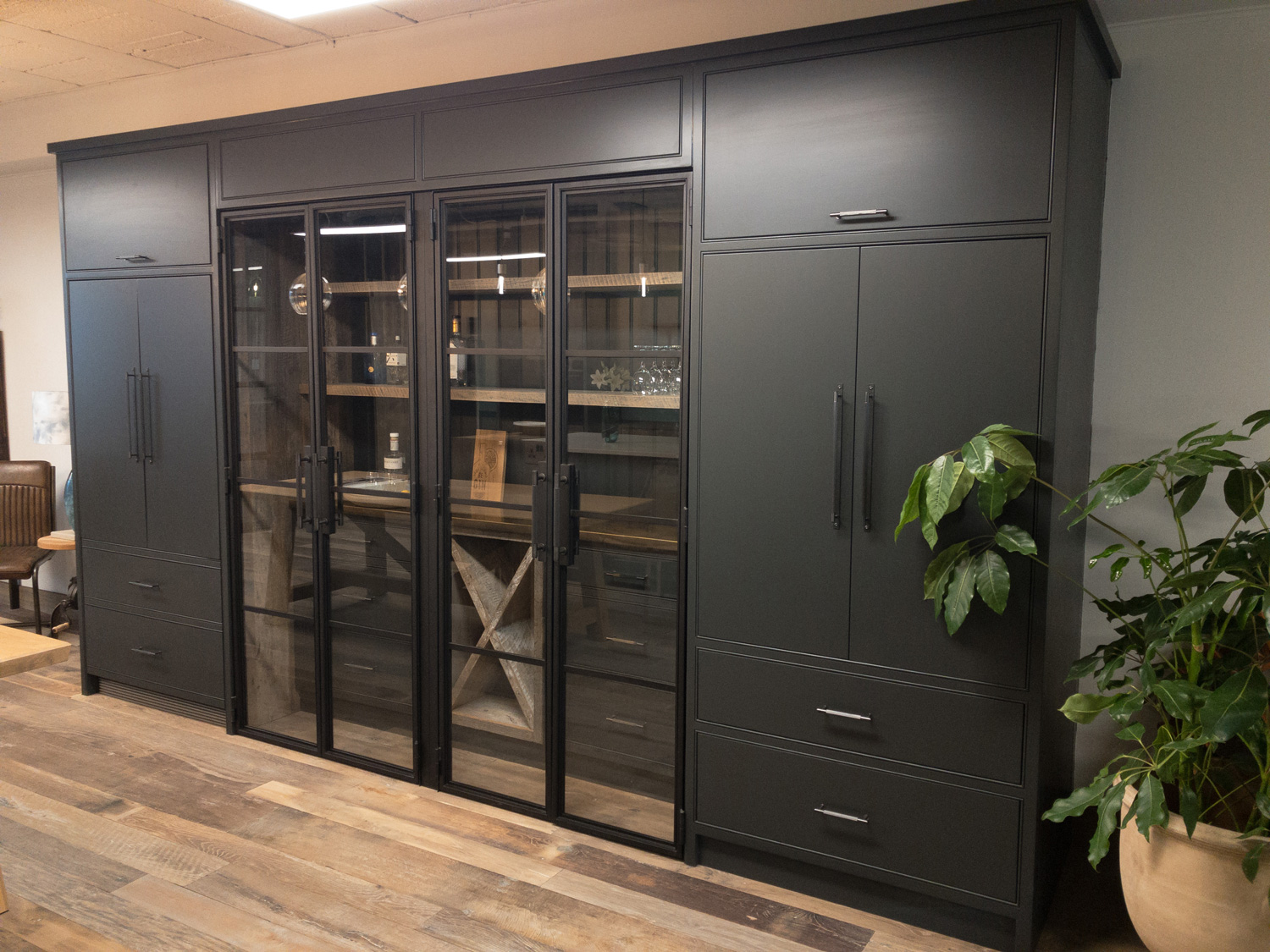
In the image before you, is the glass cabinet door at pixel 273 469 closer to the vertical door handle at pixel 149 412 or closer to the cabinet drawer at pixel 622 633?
the vertical door handle at pixel 149 412

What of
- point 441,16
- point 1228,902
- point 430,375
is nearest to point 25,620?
point 430,375

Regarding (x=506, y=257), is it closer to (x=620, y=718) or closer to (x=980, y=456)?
(x=620, y=718)

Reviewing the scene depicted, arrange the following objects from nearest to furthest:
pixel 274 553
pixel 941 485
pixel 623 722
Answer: pixel 941 485 < pixel 623 722 < pixel 274 553

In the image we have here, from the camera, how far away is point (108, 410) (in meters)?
3.95

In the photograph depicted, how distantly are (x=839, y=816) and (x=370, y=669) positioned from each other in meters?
1.75

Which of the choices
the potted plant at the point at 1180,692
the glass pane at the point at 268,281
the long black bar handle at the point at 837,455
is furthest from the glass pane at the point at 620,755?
the glass pane at the point at 268,281

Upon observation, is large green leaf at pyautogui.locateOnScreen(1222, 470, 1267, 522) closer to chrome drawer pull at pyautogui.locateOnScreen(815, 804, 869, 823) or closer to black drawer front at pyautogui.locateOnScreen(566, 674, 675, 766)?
chrome drawer pull at pyautogui.locateOnScreen(815, 804, 869, 823)

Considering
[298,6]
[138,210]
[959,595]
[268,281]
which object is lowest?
[959,595]

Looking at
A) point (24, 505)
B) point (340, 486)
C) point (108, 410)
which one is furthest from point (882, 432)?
point (24, 505)

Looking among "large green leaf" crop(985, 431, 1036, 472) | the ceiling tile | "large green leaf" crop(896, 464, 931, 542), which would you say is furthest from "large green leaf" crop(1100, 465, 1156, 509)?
the ceiling tile

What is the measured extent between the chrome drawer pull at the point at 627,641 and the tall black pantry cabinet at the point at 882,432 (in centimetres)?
21

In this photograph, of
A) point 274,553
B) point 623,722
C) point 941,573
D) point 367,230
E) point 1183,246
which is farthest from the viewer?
point 274,553

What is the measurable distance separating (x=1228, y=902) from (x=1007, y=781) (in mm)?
493

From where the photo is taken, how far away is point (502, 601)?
314 centimetres
